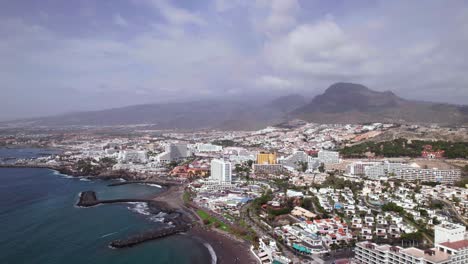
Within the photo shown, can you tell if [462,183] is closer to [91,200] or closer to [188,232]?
[188,232]

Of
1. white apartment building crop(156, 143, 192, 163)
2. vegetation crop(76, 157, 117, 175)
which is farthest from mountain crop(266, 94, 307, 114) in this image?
vegetation crop(76, 157, 117, 175)

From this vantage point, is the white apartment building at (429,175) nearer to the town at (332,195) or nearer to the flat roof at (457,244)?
the town at (332,195)

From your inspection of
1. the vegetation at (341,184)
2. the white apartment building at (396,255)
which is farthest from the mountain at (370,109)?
the white apartment building at (396,255)

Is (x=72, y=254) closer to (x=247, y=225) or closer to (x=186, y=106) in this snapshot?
(x=247, y=225)

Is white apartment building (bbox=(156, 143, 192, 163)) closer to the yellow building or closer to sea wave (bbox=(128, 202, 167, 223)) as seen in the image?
the yellow building

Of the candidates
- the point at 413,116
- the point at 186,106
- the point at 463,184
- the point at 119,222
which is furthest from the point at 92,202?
Answer: the point at 186,106

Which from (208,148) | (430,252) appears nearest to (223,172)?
(430,252)
